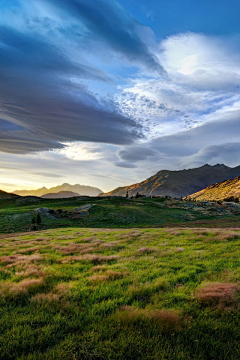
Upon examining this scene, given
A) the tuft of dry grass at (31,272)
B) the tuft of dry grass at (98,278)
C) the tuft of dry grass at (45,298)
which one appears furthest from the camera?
the tuft of dry grass at (31,272)

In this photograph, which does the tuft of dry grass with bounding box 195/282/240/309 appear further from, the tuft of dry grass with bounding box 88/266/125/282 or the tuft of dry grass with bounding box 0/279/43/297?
the tuft of dry grass with bounding box 0/279/43/297

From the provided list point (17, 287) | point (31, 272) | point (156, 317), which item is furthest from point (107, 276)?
point (31, 272)

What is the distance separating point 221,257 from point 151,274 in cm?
548

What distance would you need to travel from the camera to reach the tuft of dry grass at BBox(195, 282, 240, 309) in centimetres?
557

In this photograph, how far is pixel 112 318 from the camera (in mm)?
4832

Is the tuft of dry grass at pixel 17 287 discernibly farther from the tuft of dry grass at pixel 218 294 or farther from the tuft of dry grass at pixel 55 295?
the tuft of dry grass at pixel 218 294

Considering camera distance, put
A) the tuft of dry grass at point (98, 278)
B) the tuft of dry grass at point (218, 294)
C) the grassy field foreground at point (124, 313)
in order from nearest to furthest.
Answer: the grassy field foreground at point (124, 313), the tuft of dry grass at point (218, 294), the tuft of dry grass at point (98, 278)

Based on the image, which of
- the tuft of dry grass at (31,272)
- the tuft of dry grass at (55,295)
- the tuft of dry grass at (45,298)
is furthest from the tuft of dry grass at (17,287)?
the tuft of dry grass at (31,272)

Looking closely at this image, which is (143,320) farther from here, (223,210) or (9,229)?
(223,210)

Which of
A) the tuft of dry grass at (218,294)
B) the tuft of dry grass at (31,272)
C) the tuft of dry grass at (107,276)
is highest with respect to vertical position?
the tuft of dry grass at (218,294)

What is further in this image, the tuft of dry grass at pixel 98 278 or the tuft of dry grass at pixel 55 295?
the tuft of dry grass at pixel 98 278

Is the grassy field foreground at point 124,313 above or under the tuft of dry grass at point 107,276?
above

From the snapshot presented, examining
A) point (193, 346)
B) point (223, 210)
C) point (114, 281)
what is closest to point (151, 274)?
point (114, 281)

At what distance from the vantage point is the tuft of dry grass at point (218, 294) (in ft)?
18.3
